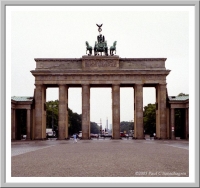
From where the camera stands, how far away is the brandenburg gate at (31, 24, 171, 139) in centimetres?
8088

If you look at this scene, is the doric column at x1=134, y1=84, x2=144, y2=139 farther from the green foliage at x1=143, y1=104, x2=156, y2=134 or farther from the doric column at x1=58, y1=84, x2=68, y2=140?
the green foliage at x1=143, y1=104, x2=156, y2=134

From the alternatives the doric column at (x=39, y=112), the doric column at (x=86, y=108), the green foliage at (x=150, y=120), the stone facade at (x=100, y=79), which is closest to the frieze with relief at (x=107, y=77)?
the stone facade at (x=100, y=79)

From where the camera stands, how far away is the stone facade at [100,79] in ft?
265

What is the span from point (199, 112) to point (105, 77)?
6789 cm

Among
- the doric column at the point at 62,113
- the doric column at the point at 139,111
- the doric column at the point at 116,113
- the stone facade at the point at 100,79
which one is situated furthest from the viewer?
the doric column at the point at 116,113

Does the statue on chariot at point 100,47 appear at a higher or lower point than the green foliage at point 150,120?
higher

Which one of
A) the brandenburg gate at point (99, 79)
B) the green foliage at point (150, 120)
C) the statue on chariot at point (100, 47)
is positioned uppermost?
the statue on chariot at point (100, 47)

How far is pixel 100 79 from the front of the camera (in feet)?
266

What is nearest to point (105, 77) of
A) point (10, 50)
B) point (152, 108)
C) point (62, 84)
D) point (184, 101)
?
point (62, 84)

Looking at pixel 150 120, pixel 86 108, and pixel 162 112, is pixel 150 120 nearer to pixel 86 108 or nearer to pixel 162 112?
pixel 162 112

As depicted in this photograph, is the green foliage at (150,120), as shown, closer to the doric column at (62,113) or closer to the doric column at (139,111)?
the doric column at (139,111)

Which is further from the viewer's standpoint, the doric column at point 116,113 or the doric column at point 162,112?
the doric column at point 116,113

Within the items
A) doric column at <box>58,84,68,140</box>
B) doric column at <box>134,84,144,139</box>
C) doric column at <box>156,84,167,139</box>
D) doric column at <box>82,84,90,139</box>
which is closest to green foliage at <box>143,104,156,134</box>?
doric column at <box>156,84,167,139</box>

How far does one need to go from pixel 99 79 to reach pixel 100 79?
180 millimetres
